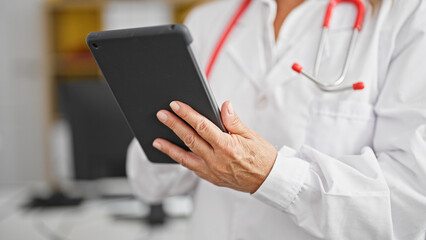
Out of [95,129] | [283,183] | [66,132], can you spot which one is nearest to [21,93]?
[66,132]

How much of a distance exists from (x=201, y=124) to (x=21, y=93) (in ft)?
10.1

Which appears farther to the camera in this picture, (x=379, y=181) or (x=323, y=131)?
(x=323, y=131)

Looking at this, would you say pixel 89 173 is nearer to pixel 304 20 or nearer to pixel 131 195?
pixel 131 195

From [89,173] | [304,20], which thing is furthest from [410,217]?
[89,173]

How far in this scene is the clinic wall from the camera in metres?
3.08

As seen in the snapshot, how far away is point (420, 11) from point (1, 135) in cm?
334

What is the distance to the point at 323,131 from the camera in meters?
0.69

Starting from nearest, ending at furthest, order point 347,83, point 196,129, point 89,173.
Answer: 1. point 196,129
2. point 347,83
3. point 89,173

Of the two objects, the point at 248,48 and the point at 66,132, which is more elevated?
the point at 248,48

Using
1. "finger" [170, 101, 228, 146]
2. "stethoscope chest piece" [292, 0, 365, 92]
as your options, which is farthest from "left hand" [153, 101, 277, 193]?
"stethoscope chest piece" [292, 0, 365, 92]

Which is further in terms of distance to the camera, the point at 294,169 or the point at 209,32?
the point at 209,32

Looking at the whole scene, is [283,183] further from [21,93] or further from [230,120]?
[21,93]

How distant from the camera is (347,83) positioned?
2.23ft

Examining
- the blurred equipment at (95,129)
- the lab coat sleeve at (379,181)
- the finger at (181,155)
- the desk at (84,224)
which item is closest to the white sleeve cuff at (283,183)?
the lab coat sleeve at (379,181)
